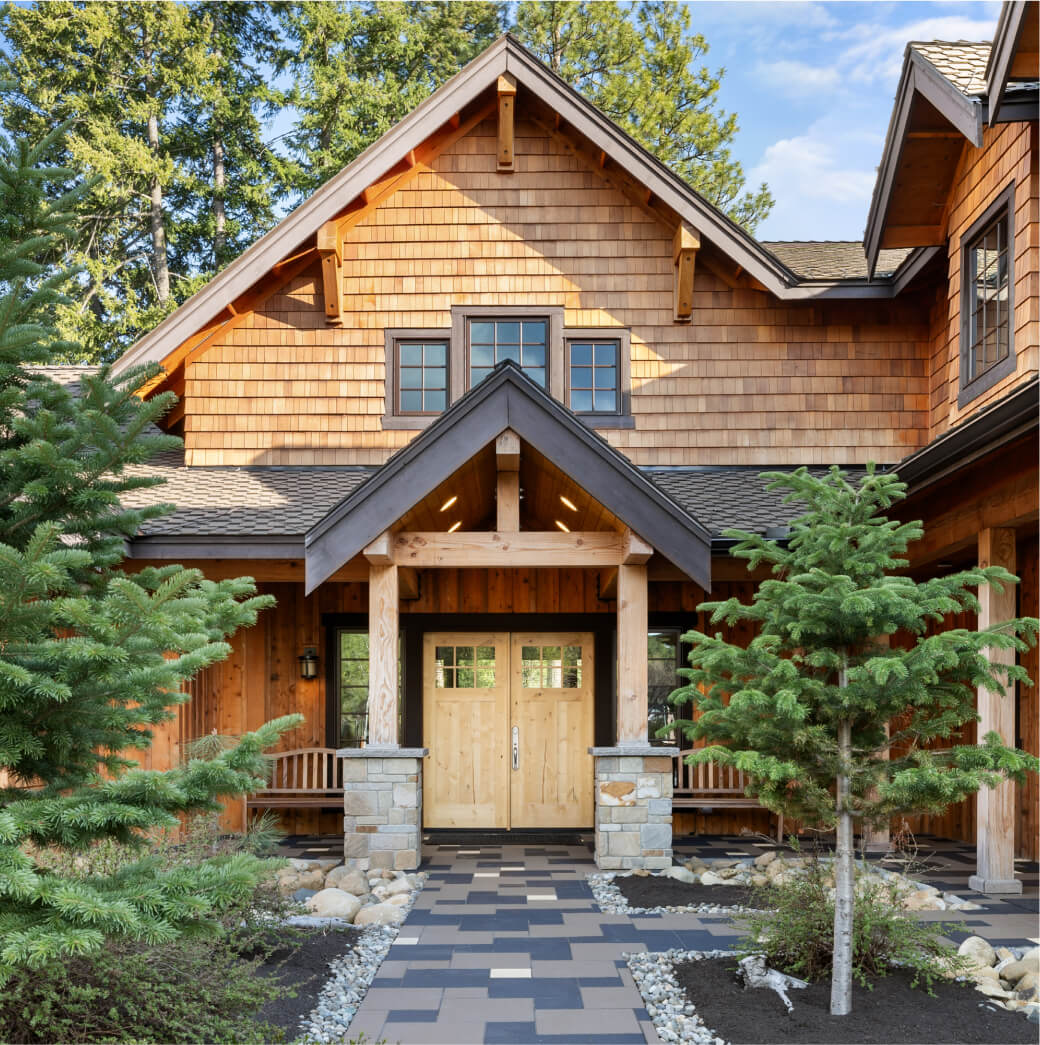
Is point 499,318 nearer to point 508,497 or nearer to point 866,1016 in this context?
point 508,497

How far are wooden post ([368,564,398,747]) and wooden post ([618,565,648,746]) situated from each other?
188cm

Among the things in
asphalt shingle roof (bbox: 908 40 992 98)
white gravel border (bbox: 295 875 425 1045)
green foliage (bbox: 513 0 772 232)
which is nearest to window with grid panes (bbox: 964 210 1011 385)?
asphalt shingle roof (bbox: 908 40 992 98)

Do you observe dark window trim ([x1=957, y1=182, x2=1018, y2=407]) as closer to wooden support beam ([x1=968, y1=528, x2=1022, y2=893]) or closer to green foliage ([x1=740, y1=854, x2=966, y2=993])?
wooden support beam ([x1=968, y1=528, x2=1022, y2=893])

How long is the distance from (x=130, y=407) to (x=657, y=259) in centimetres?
767

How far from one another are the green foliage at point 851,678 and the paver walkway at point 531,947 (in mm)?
1158

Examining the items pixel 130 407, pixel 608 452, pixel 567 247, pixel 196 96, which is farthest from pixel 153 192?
pixel 130 407

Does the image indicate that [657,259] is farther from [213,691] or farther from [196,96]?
[196,96]

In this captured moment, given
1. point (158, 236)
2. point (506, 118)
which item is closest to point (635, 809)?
point (506, 118)

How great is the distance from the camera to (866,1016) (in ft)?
14.9

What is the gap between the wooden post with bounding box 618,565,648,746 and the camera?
8.20m

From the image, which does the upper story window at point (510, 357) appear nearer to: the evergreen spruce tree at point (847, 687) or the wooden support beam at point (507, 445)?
the wooden support beam at point (507, 445)

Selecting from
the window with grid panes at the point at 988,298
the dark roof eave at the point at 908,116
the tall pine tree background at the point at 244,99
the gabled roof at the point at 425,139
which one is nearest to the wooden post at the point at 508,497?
the gabled roof at the point at 425,139

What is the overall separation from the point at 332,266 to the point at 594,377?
3.02m

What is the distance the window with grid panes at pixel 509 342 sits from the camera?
35.5 ft
